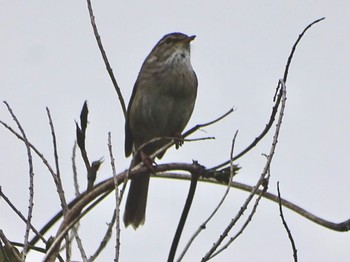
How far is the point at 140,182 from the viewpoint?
23.4 feet

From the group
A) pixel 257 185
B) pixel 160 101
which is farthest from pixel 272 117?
pixel 160 101

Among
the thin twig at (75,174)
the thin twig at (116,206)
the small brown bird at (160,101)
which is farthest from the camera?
the small brown bird at (160,101)

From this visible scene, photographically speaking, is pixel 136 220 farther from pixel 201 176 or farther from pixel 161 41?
pixel 201 176

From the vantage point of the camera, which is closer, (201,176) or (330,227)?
(330,227)

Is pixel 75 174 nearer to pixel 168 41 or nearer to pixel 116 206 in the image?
pixel 116 206

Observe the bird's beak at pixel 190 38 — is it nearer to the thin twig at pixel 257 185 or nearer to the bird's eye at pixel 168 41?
the bird's eye at pixel 168 41

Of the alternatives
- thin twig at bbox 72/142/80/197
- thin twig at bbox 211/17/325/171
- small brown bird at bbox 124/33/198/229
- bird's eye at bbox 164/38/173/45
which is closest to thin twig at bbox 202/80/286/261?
thin twig at bbox 211/17/325/171

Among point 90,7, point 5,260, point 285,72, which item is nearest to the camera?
point 5,260

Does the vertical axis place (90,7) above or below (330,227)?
above

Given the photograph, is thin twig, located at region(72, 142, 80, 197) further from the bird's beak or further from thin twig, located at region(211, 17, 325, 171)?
the bird's beak

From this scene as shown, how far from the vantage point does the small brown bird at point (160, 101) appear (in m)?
6.61

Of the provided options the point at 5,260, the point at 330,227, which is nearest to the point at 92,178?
the point at 5,260

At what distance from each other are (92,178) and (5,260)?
616 mm

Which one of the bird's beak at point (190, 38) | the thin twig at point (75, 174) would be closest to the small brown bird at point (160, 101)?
the bird's beak at point (190, 38)
